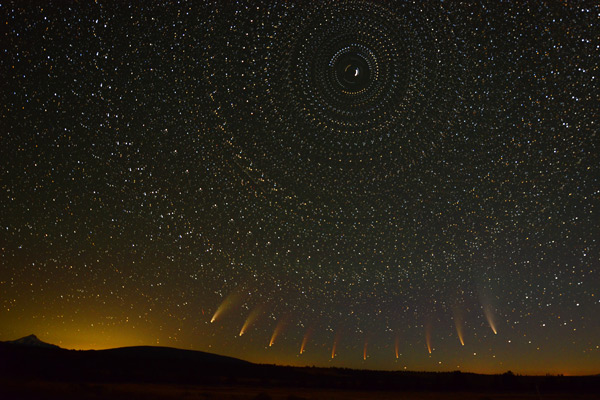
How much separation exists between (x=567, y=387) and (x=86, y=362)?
31.1m

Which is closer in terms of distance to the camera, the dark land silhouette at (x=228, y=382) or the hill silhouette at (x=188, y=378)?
the dark land silhouette at (x=228, y=382)

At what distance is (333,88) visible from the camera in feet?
55.9

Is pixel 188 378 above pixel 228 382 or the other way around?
above

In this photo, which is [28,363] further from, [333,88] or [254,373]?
[333,88]

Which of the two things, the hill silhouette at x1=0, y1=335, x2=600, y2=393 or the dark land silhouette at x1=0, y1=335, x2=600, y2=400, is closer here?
the dark land silhouette at x1=0, y1=335, x2=600, y2=400

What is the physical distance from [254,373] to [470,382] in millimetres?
15247

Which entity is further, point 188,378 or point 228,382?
point 188,378

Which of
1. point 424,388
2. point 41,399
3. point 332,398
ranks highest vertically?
point 424,388

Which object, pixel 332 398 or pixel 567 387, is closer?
pixel 332 398

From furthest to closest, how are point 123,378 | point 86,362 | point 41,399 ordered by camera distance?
point 86,362, point 123,378, point 41,399

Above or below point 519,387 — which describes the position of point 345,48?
above

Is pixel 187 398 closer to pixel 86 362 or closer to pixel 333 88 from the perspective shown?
pixel 333 88

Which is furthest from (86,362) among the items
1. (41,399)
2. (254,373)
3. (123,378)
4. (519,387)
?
(519,387)

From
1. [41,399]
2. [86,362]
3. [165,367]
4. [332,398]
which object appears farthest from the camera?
[165,367]
